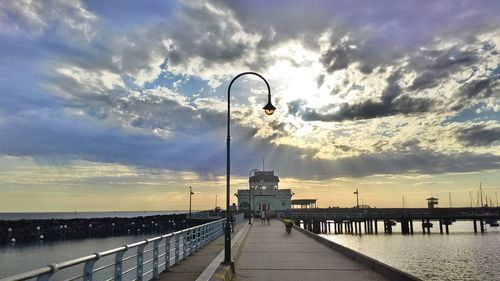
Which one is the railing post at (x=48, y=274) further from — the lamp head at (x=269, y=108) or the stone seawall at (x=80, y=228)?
the stone seawall at (x=80, y=228)

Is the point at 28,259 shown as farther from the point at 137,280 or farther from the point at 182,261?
the point at 137,280

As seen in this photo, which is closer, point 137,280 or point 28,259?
point 137,280

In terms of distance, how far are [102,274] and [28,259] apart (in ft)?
59.8

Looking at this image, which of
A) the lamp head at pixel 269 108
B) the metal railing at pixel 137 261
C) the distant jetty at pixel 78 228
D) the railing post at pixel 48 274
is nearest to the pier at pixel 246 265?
the metal railing at pixel 137 261

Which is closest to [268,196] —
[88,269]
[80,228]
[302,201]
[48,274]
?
[302,201]

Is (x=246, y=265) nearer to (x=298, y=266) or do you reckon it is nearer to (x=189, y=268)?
(x=298, y=266)

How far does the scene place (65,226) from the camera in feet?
257

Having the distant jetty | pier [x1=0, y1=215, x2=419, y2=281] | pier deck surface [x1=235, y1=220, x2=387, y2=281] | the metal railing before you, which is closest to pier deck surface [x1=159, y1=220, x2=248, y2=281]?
pier [x1=0, y1=215, x2=419, y2=281]

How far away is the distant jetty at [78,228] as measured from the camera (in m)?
69.8

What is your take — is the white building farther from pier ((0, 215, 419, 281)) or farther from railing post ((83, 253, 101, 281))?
railing post ((83, 253, 101, 281))

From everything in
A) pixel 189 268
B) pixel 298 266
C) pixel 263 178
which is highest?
pixel 263 178

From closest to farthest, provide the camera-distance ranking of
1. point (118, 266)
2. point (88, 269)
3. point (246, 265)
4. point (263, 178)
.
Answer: point (88, 269) → point (118, 266) → point (246, 265) → point (263, 178)

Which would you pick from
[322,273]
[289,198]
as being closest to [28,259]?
[322,273]

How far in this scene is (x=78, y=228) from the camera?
80375mm
